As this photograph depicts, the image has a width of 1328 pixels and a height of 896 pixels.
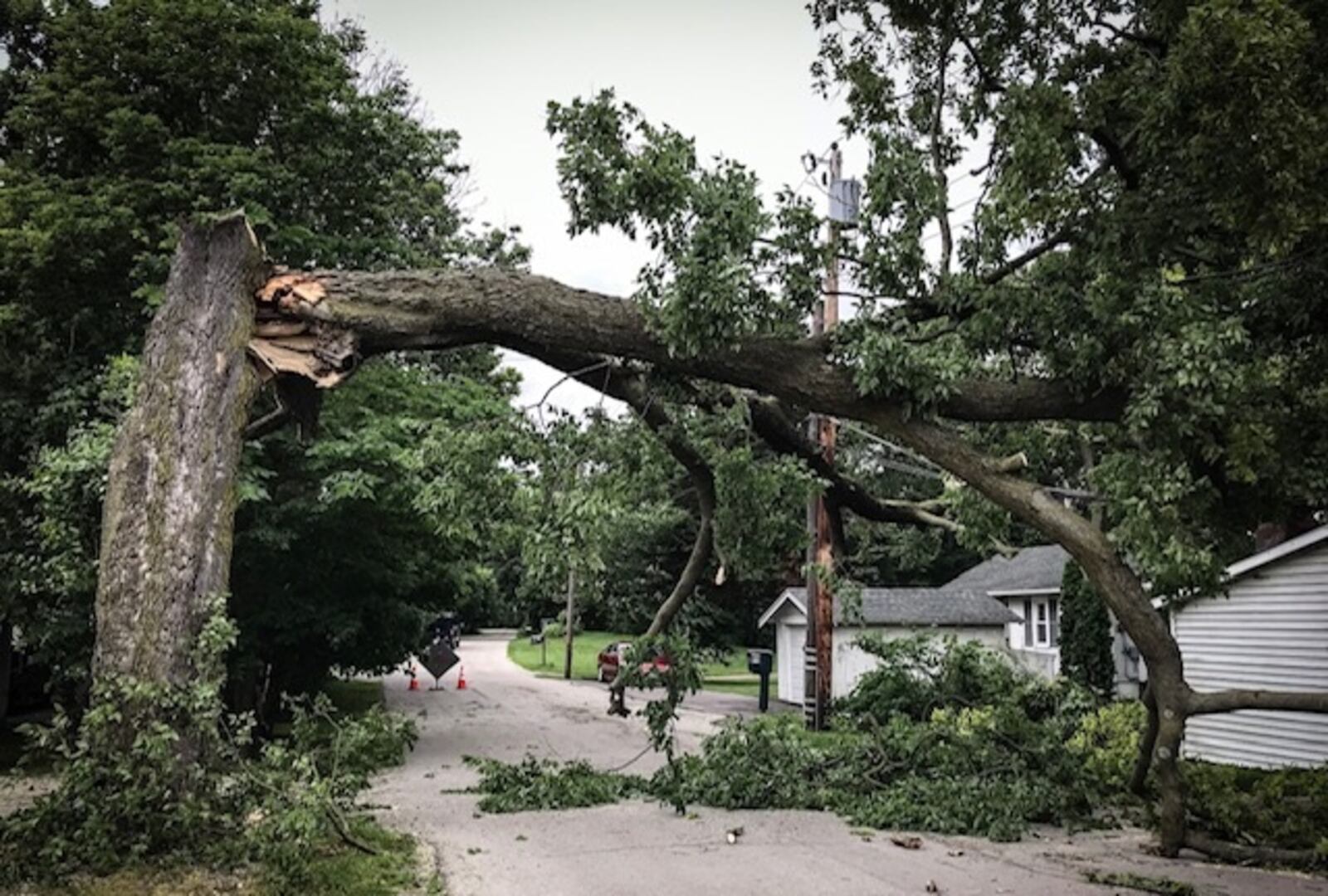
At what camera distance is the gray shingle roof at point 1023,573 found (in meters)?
24.7

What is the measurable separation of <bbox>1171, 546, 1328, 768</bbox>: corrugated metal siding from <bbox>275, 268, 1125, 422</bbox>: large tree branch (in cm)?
709

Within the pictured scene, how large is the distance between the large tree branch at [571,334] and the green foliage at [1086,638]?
43.3ft

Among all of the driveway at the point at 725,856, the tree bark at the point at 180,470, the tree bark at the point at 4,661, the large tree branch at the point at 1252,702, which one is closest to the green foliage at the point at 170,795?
the tree bark at the point at 180,470

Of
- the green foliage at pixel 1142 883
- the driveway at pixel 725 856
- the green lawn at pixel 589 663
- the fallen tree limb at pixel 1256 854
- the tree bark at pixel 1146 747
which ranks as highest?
the tree bark at pixel 1146 747

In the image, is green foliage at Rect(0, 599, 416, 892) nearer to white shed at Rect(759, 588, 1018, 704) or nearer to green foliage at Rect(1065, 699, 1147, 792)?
green foliage at Rect(1065, 699, 1147, 792)

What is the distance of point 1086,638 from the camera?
20.2 m

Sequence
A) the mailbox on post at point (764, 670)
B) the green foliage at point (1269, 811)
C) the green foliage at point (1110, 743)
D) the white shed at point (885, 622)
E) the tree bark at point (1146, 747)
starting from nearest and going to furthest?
1. the tree bark at point (1146, 747)
2. the green foliage at point (1269, 811)
3. the green foliage at point (1110, 743)
4. the mailbox on post at point (764, 670)
5. the white shed at point (885, 622)

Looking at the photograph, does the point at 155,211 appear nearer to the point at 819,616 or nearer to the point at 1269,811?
the point at 819,616

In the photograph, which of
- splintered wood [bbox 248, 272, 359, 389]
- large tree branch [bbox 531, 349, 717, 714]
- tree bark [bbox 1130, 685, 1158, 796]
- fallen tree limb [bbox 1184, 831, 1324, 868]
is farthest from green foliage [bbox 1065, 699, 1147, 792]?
splintered wood [bbox 248, 272, 359, 389]

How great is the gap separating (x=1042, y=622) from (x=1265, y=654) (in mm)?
12612

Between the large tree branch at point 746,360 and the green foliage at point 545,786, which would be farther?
the green foliage at point 545,786

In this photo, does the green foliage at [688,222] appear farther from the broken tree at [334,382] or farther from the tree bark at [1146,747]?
the tree bark at [1146,747]

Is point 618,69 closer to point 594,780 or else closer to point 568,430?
point 568,430

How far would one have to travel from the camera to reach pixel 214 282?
6.59 m
